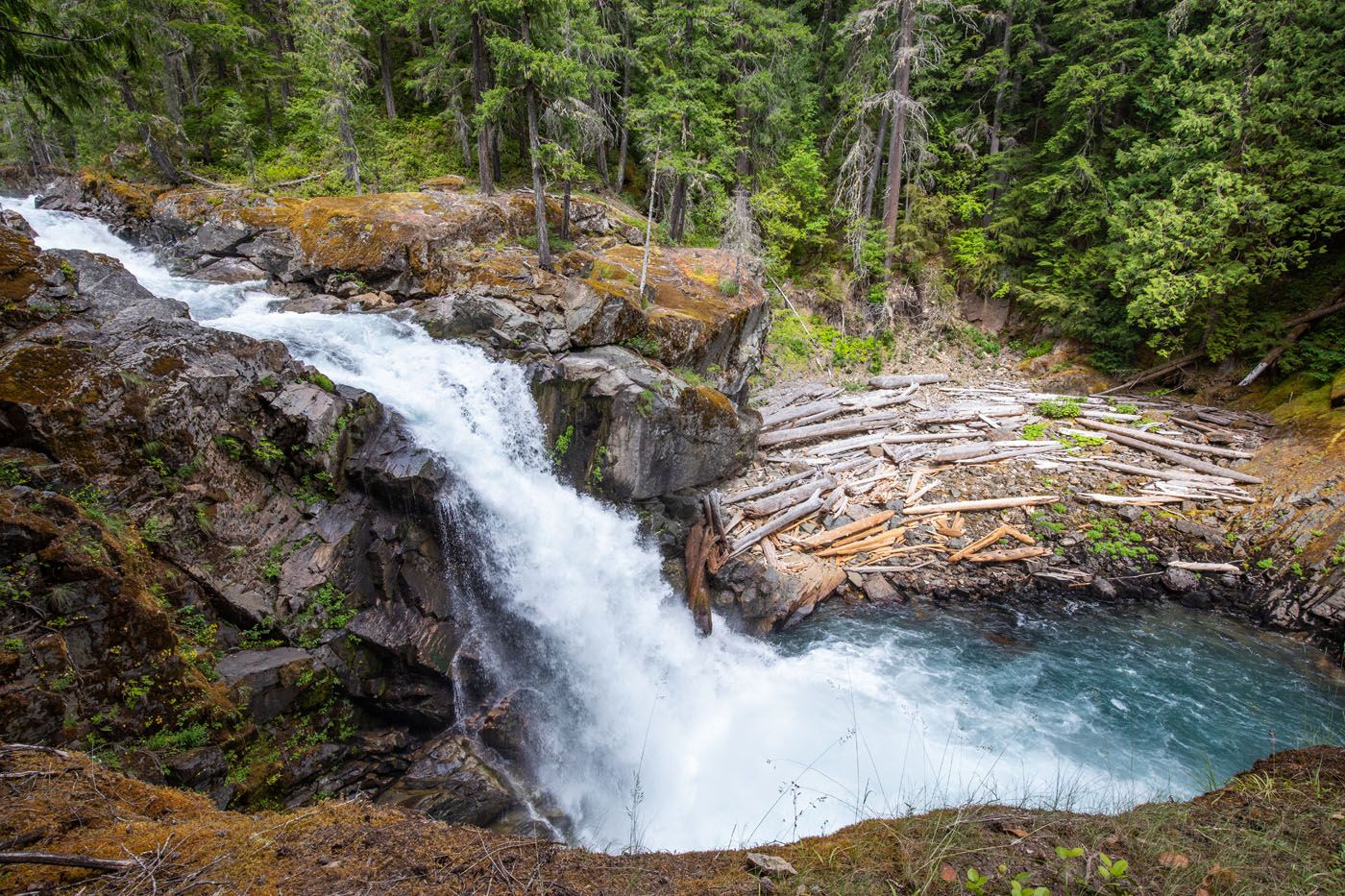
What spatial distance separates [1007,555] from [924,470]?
9.27 feet

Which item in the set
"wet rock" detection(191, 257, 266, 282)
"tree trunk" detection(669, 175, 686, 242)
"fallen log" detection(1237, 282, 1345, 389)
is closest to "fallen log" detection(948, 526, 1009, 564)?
"fallen log" detection(1237, 282, 1345, 389)

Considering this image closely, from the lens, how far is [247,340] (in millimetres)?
7602

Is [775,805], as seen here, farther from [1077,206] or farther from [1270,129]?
[1077,206]

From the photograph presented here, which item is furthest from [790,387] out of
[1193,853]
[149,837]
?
[149,837]

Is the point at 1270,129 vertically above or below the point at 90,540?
above

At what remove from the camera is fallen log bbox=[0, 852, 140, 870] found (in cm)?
222

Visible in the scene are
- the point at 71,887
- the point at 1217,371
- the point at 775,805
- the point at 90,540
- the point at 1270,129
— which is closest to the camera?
the point at 71,887

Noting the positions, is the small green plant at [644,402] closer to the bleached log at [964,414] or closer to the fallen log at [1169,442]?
the bleached log at [964,414]

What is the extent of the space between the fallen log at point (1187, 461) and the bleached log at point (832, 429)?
217 inches

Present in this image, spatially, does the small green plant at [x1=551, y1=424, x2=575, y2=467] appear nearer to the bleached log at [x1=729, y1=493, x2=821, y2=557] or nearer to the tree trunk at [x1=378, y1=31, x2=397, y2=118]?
the bleached log at [x1=729, y1=493, x2=821, y2=557]

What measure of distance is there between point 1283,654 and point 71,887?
15059 millimetres

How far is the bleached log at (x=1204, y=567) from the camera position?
10721 millimetres

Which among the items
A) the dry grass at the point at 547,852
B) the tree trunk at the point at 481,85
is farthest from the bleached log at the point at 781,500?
the tree trunk at the point at 481,85

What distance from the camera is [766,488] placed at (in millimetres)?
12953
